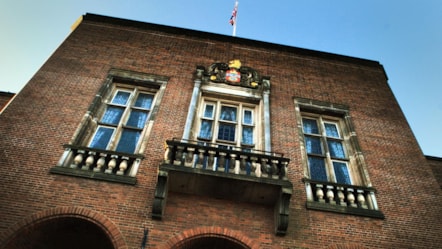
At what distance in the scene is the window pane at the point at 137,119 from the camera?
9682 millimetres

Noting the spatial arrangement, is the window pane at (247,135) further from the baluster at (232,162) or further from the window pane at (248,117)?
the baluster at (232,162)

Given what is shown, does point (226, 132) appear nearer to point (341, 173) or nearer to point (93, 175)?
point (341, 173)

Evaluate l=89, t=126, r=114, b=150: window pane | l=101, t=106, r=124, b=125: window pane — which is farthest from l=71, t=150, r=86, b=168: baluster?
l=101, t=106, r=124, b=125: window pane

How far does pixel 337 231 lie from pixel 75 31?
12.3 m

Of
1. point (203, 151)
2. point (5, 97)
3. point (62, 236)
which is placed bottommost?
point (62, 236)

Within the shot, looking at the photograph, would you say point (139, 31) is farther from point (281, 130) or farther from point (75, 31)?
point (281, 130)

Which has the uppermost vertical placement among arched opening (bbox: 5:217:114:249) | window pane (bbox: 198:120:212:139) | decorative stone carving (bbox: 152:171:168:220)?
window pane (bbox: 198:120:212:139)

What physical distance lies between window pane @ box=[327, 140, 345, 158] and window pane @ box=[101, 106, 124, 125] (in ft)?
22.9

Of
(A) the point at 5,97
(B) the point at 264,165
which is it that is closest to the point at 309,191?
(B) the point at 264,165

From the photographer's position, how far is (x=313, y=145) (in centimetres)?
1002

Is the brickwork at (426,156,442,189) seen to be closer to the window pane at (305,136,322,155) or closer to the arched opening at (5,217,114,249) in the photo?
the window pane at (305,136,322,155)

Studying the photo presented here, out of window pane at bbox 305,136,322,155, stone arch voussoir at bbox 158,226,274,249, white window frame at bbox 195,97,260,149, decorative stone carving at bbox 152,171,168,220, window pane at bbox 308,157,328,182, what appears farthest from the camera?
window pane at bbox 305,136,322,155

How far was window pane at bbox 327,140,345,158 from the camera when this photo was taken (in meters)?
9.88

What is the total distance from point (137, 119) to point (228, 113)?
307cm
